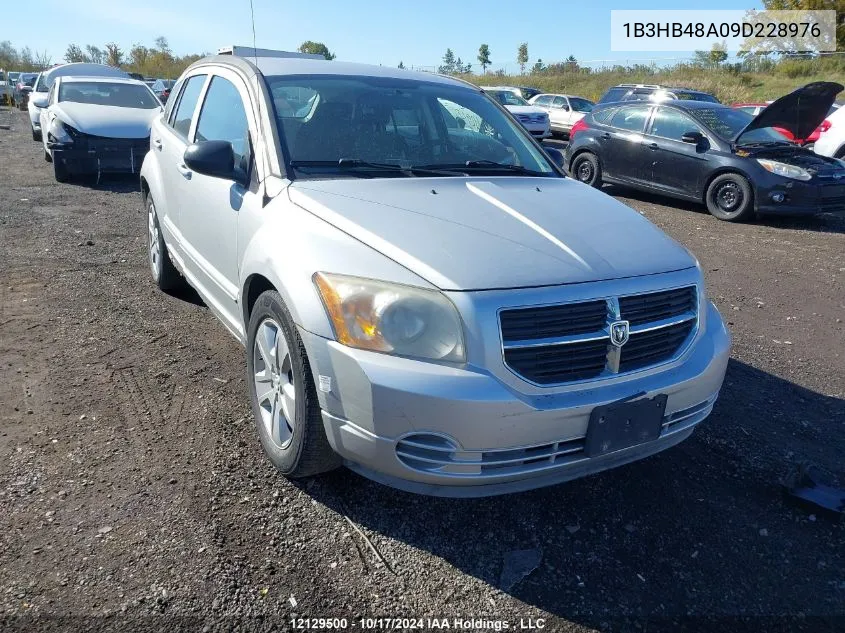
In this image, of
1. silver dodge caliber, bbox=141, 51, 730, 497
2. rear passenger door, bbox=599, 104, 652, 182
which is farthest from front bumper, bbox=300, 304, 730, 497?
rear passenger door, bbox=599, 104, 652, 182

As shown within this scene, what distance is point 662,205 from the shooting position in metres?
10.8

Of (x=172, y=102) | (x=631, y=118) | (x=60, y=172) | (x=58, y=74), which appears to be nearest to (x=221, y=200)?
(x=172, y=102)

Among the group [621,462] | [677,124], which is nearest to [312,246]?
[621,462]

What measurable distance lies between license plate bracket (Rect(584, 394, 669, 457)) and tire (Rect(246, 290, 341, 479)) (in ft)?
3.34

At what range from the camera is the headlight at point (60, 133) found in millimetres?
10086

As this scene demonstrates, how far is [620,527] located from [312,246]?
1692 millimetres

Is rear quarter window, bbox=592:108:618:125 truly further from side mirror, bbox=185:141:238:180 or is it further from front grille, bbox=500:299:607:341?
front grille, bbox=500:299:607:341

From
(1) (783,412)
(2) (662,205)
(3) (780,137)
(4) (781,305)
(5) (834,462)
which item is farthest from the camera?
(2) (662,205)

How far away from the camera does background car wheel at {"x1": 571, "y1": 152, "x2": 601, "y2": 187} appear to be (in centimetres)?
1131

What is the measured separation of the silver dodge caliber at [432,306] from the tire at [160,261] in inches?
63.5

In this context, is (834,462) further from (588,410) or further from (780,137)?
(780,137)

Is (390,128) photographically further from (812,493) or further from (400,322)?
(812,493)

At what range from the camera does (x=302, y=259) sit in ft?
8.77

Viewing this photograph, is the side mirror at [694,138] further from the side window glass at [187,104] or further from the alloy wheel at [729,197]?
the side window glass at [187,104]
